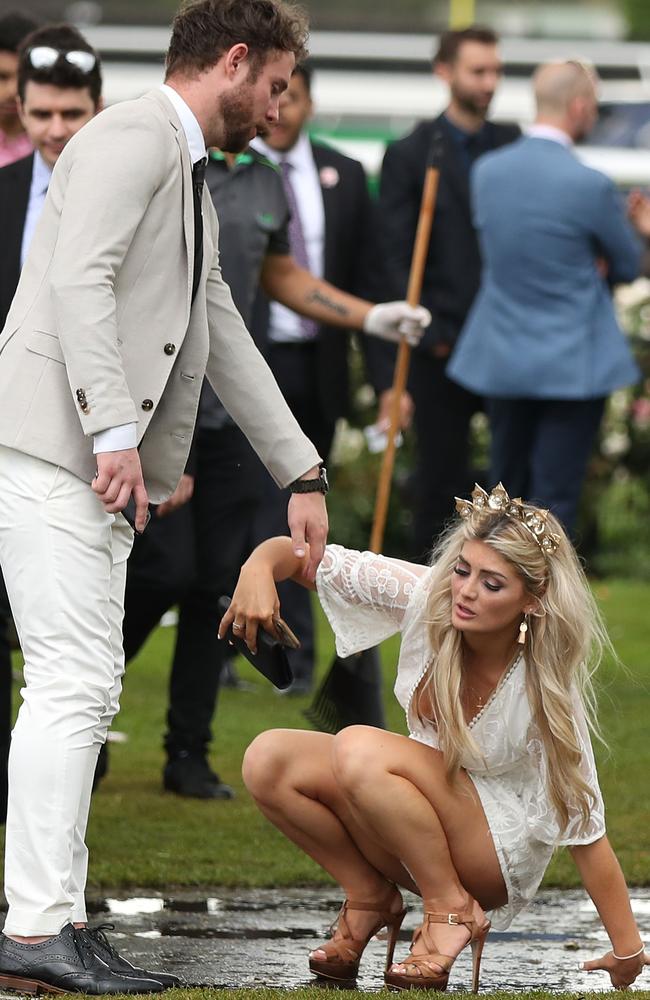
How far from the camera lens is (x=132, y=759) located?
630cm

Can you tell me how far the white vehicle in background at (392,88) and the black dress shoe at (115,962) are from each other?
11394 millimetres

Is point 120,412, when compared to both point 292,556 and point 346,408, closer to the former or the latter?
point 292,556

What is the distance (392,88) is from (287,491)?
10.0 metres

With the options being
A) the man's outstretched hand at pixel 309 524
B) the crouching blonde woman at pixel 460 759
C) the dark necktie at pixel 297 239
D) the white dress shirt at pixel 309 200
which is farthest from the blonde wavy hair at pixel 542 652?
the white dress shirt at pixel 309 200

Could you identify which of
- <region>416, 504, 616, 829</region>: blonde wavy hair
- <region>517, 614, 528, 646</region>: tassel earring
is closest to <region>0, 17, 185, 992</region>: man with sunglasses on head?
<region>416, 504, 616, 829</region>: blonde wavy hair

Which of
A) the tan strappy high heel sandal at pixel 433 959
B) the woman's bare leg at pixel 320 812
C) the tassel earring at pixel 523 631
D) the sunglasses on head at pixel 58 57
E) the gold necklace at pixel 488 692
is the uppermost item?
the sunglasses on head at pixel 58 57

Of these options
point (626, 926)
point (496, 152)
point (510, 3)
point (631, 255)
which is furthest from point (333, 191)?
point (510, 3)

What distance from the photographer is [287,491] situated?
7.55 m

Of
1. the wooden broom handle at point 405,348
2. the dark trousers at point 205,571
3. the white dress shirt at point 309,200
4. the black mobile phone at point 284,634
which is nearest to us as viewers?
the black mobile phone at point 284,634

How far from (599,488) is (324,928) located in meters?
7.00

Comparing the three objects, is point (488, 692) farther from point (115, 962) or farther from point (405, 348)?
point (405, 348)

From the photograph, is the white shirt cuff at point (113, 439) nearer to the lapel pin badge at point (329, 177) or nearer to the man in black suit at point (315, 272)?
the man in black suit at point (315, 272)

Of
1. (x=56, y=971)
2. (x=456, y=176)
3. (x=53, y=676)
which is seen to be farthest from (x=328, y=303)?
(x=56, y=971)

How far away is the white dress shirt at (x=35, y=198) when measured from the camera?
5285 millimetres
